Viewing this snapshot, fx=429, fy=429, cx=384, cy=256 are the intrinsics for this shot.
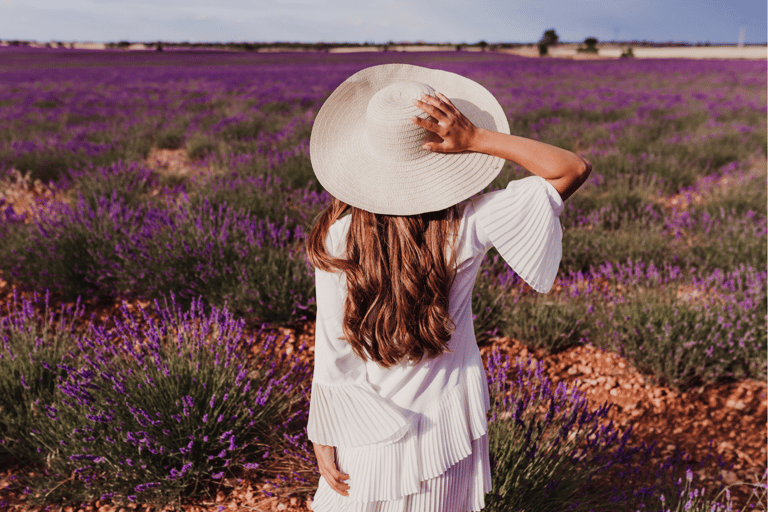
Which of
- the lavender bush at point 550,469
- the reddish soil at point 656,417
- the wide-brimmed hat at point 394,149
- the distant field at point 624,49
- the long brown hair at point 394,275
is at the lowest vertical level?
the reddish soil at point 656,417

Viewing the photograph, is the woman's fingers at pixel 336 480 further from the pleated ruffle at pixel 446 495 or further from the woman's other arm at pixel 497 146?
the woman's other arm at pixel 497 146

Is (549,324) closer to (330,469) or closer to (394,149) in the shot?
(330,469)

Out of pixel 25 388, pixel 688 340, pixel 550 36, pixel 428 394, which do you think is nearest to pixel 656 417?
pixel 688 340

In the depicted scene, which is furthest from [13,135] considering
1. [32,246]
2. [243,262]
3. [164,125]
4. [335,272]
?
[335,272]

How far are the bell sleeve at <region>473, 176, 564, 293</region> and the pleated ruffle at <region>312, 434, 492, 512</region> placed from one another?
544mm

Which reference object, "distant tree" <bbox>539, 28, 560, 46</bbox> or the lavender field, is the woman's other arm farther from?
"distant tree" <bbox>539, 28, 560, 46</bbox>

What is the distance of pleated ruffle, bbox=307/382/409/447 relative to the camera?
1081 mm

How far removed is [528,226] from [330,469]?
0.84 m

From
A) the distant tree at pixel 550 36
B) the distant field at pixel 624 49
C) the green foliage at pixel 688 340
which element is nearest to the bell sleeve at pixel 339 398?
the green foliage at pixel 688 340

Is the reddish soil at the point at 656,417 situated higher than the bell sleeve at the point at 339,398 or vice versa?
the bell sleeve at the point at 339,398

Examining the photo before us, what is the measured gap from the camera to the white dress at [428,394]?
990 mm

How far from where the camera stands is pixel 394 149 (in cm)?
95

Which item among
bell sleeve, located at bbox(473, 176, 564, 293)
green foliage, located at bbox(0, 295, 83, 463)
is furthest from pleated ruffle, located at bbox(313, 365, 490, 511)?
green foliage, located at bbox(0, 295, 83, 463)

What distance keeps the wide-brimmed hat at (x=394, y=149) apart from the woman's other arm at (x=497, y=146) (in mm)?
26
